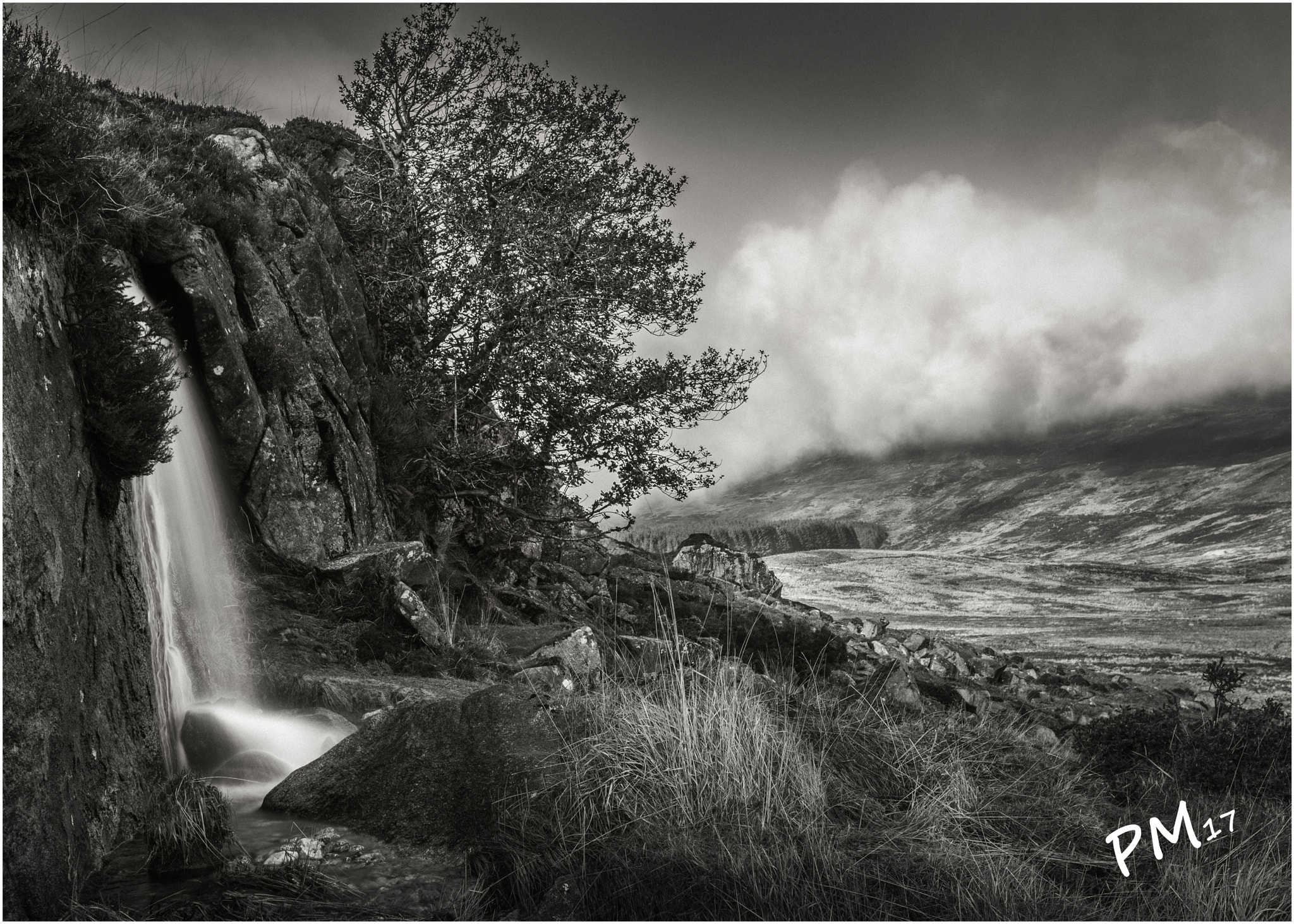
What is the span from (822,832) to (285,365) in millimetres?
10782

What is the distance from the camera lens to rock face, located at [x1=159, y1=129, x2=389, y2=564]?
451 inches

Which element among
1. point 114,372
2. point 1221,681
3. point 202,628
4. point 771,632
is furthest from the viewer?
point 771,632

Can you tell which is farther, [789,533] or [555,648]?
[789,533]

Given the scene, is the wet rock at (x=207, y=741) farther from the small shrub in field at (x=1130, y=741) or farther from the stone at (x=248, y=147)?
the stone at (x=248, y=147)

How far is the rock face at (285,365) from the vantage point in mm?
11445

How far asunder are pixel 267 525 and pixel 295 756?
4.94 meters

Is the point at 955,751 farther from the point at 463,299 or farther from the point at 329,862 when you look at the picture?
the point at 463,299

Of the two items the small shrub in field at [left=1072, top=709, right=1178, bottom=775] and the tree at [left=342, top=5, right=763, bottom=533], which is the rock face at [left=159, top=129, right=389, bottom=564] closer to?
the tree at [left=342, top=5, right=763, bottom=533]

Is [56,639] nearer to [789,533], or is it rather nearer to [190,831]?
[190,831]

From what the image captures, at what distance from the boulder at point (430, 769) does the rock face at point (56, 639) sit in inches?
48.1

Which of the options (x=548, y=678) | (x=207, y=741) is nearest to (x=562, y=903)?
(x=207, y=741)

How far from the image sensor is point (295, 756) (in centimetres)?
810

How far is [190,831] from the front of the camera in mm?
5219

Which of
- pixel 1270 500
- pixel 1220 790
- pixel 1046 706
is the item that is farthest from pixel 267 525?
pixel 1270 500
